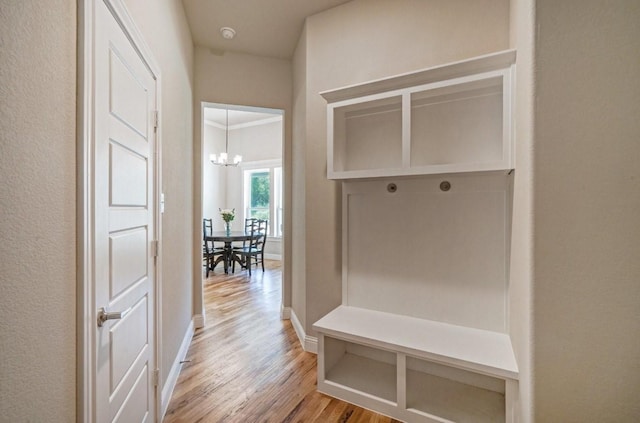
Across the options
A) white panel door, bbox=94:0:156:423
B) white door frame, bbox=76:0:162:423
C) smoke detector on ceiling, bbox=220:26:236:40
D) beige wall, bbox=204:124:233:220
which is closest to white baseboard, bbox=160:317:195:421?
white panel door, bbox=94:0:156:423

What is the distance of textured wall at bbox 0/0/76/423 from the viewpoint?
0.64 metres

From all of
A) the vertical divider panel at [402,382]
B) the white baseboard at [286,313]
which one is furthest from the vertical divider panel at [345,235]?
the white baseboard at [286,313]

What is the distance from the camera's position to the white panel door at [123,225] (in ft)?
3.42

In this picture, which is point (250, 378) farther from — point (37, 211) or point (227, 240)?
point (227, 240)

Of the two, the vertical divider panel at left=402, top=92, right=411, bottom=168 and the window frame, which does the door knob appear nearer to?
the vertical divider panel at left=402, top=92, right=411, bottom=168

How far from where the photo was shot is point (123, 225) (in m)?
1.27

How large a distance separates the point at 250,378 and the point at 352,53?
8.80ft

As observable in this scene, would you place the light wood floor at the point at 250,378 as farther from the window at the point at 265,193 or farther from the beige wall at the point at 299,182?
the window at the point at 265,193

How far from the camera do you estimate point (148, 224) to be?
63.7 inches
